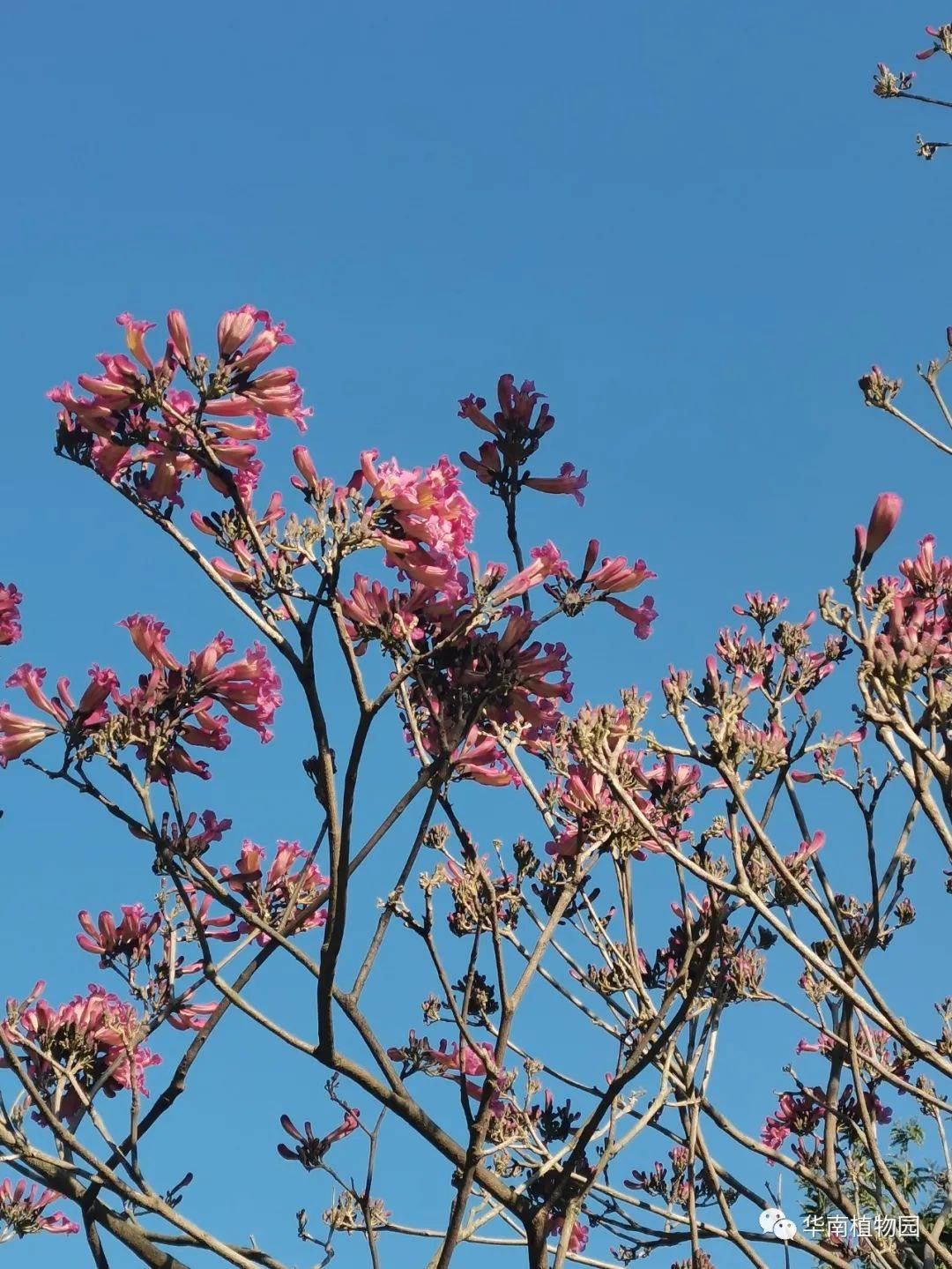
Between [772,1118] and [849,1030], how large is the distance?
2236 mm

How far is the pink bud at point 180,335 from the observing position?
3375 millimetres

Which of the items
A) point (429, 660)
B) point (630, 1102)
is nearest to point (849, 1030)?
point (630, 1102)

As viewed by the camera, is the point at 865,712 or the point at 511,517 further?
the point at 511,517

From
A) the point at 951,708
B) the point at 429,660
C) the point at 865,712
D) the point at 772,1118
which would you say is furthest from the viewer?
the point at 772,1118

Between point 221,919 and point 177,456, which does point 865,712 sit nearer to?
point 177,456

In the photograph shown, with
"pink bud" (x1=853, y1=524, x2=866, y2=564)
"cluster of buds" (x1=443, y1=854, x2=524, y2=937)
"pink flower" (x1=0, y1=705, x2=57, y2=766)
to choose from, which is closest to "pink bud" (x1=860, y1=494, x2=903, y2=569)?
"pink bud" (x1=853, y1=524, x2=866, y2=564)

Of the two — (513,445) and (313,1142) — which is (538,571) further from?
(313,1142)

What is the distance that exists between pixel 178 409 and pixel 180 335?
0.20 metres

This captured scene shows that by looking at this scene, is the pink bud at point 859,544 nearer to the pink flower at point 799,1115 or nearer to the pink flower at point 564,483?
the pink flower at point 564,483

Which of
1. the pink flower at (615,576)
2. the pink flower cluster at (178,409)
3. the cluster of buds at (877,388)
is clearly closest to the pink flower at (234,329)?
the pink flower cluster at (178,409)

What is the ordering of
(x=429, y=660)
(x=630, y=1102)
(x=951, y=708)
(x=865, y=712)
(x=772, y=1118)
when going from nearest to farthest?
(x=865, y=712) → (x=951, y=708) → (x=429, y=660) → (x=630, y=1102) → (x=772, y=1118)

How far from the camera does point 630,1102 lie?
13.2 ft

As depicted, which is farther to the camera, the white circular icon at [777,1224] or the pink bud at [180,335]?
the white circular icon at [777,1224]

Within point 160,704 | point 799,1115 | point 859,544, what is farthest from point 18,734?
point 799,1115
